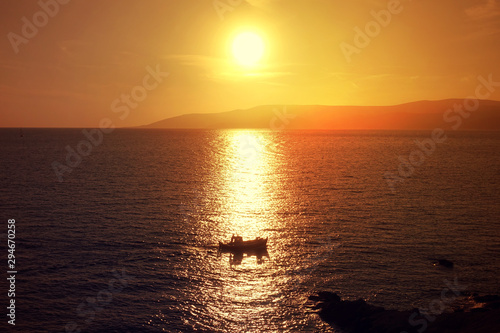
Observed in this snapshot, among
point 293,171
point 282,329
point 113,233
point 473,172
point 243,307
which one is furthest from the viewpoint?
point 293,171

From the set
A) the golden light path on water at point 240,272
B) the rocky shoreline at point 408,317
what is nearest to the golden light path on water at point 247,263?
the golden light path on water at point 240,272

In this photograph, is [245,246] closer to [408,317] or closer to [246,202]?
[408,317]

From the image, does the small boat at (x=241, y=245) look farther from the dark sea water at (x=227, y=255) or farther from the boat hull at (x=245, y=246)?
the dark sea water at (x=227, y=255)

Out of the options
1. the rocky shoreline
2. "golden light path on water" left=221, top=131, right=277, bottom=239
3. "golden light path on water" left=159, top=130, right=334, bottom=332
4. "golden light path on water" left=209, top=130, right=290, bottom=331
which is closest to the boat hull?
"golden light path on water" left=159, top=130, right=334, bottom=332

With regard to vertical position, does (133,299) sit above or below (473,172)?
below

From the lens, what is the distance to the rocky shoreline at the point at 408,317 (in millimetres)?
28500

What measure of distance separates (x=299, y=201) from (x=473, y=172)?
73546mm

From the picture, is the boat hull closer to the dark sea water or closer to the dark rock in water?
the dark sea water

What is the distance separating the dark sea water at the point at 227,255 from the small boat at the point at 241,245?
178cm

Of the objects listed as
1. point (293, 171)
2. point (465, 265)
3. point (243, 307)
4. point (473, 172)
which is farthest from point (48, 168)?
point (473, 172)

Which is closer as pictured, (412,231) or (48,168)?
(412,231)

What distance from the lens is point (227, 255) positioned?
1884 inches

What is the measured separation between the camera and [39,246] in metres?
48.1

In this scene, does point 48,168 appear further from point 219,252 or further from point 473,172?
point 473,172
